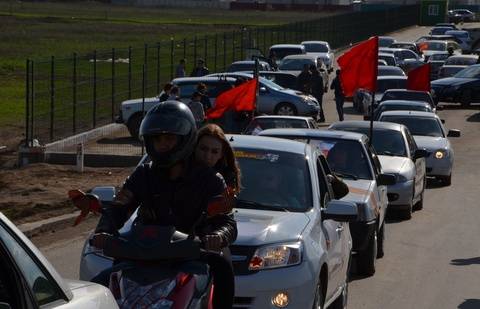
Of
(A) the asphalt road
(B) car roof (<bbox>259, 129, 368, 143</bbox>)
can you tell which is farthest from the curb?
(B) car roof (<bbox>259, 129, 368, 143</bbox>)

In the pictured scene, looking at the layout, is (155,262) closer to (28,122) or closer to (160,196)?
(160,196)

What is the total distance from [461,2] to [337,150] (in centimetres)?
14007

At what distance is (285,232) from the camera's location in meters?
8.91

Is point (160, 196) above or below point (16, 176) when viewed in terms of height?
above

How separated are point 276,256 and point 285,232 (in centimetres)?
28

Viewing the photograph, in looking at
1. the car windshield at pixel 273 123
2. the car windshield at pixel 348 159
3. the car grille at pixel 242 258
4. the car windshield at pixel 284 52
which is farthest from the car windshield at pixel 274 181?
the car windshield at pixel 284 52

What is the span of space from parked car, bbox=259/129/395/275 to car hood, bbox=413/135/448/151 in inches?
364

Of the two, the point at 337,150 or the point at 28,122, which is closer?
the point at 337,150

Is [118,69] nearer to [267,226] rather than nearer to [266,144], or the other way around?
[266,144]

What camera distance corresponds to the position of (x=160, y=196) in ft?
22.7

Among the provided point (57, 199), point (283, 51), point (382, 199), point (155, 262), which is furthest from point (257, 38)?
point (155, 262)

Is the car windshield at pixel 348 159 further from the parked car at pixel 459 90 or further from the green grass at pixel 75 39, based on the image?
the parked car at pixel 459 90

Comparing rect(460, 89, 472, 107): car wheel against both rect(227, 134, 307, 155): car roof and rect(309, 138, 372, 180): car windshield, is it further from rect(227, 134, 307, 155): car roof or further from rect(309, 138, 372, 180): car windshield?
rect(227, 134, 307, 155): car roof

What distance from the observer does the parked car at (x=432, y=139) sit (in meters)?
24.4
